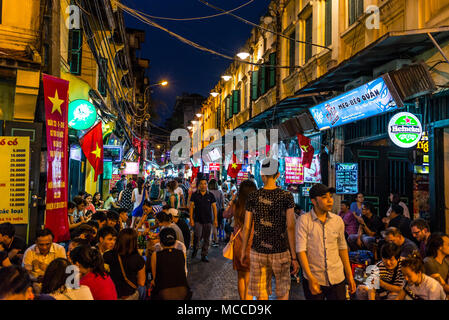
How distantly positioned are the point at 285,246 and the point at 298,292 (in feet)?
8.14

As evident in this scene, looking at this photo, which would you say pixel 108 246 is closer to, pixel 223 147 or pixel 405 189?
pixel 405 189

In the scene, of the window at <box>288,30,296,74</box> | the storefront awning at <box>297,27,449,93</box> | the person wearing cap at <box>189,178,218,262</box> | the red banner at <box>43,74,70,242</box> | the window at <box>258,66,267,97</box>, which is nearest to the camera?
the red banner at <box>43,74,70,242</box>

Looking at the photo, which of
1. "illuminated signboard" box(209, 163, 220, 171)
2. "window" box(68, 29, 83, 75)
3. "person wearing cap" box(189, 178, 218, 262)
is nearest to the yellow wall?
"illuminated signboard" box(209, 163, 220, 171)

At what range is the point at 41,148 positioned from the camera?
8.20m

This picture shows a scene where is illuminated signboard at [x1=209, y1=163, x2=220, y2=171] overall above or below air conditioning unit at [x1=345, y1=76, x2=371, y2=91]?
below

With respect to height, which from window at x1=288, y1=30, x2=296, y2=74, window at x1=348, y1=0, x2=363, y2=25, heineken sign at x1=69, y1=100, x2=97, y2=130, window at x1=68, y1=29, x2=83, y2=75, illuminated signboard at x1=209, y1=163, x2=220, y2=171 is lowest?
illuminated signboard at x1=209, y1=163, x2=220, y2=171

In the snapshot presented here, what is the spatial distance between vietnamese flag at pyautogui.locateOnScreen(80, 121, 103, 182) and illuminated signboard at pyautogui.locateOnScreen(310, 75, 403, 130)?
6.47 m

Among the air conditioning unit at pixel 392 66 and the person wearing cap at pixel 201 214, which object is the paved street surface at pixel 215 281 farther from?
the air conditioning unit at pixel 392 66

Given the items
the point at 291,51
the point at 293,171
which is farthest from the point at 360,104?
the point at 291,51

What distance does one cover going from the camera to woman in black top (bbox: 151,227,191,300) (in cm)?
454

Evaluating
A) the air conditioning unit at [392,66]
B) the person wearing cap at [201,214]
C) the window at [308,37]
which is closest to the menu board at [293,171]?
the window at [308,37]

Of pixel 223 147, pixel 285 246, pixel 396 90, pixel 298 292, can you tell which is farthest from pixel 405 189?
pixel 223 147

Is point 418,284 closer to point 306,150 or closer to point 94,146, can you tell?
point 94,146

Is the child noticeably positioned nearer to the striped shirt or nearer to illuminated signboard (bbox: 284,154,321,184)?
the striped shirt
